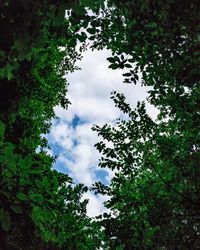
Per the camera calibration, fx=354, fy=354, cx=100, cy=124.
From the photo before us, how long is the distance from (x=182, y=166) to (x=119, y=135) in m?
1.37

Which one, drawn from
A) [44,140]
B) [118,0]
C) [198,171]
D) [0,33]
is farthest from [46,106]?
[0,33]

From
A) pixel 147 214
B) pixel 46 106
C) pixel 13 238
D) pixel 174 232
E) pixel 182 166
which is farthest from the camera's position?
pixel 13 238

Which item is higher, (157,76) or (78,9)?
(157,76)

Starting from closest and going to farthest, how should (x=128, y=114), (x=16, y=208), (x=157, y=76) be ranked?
(x=16, y=208), (x=157, y=76), (x=128, y=114)

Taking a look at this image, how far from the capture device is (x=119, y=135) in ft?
23.5

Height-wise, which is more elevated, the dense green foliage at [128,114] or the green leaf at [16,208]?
the dense green foliage at [128,114]

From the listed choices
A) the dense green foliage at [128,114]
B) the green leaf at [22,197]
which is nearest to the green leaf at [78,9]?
the dense green foliage at [128,114]

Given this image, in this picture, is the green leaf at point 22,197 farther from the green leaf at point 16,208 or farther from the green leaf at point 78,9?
the green leaf at point 78,9

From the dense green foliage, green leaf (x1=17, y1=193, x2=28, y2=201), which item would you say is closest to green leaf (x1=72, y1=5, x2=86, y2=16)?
the dense green foliage

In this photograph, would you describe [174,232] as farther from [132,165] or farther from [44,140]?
[44,140]

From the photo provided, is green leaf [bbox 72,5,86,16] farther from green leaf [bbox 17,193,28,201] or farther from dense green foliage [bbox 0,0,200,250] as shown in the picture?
green leaf [bbox 17,193,28,201]

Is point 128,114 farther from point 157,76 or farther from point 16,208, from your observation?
point 16,208

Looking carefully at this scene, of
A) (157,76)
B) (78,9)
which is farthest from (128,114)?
(78,9)

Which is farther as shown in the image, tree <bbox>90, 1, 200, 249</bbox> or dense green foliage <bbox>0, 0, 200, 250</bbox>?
tree <bbox>90, 1, 200, 249</bbox>
